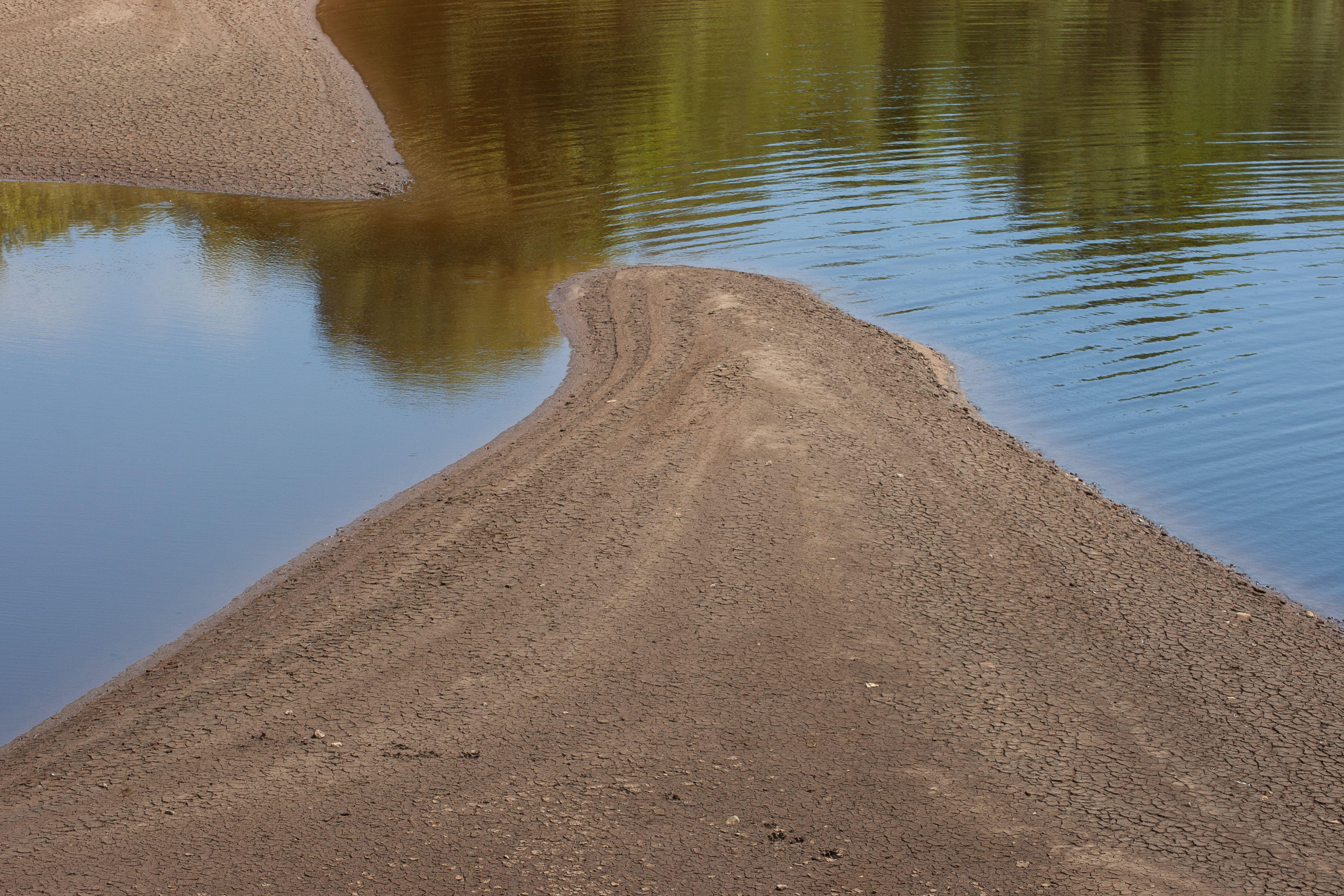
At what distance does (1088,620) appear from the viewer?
748cm

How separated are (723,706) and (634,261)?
9.91 m

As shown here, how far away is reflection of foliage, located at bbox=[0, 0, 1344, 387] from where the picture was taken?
15.8 meters

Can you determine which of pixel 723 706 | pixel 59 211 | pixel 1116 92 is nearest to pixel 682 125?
pixel 1116 92

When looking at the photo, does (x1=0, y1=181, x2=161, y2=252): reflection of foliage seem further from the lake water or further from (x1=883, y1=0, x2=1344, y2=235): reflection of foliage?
(x1=883, y1=0, x2=1344, y2=235): reflection of foliage

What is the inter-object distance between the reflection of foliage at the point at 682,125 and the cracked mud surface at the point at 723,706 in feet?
13.8

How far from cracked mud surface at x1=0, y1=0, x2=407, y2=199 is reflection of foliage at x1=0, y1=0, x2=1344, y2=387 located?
643mm

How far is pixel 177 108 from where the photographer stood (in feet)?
70.1

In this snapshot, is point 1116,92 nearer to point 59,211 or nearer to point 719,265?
point 719,265

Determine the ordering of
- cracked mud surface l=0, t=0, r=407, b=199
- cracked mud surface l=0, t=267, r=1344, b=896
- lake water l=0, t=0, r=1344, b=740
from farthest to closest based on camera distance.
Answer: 1. cracked mud surface l=0, t=0, r=407, b=199
2. lake water l=0, t=0, r=1344, b=740
3. cracked mud surface l=0, t=267, r=1344, b=896

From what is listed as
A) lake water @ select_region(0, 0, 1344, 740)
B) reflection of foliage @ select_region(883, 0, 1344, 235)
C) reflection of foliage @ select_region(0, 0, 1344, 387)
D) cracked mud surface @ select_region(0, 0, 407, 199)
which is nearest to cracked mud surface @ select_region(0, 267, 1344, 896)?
lake water @ select_region(0, 0, 1344, 740)

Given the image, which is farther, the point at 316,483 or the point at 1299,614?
the point at 316,483

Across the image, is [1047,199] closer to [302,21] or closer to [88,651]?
[88,651]

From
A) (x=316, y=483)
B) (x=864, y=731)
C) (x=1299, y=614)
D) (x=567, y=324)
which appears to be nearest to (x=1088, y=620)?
(x=1299, y=614)

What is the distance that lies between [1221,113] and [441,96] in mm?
16102
